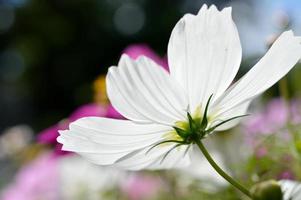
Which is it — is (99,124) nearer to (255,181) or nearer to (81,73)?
(255,181)

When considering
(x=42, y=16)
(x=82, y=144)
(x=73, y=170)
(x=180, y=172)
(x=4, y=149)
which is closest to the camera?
(x=82, y=144)

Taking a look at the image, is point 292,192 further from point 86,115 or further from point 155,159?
point 86,115

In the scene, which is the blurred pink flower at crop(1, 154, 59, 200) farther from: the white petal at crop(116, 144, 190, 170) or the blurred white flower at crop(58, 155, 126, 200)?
the white petal at crop(116, 144, 190, 170)

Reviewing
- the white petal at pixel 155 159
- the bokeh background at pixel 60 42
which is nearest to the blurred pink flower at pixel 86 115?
the white petal at pixel 155 159

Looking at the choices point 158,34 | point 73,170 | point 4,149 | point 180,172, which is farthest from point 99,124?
Answer: point 158,34

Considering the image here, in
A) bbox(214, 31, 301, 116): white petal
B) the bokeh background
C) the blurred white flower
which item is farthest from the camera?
the bokeh background

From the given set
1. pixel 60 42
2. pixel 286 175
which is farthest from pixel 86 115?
pixel 60 42

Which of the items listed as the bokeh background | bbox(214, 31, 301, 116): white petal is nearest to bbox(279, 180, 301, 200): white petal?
bbox(214, 31, 301, 116): white petal
